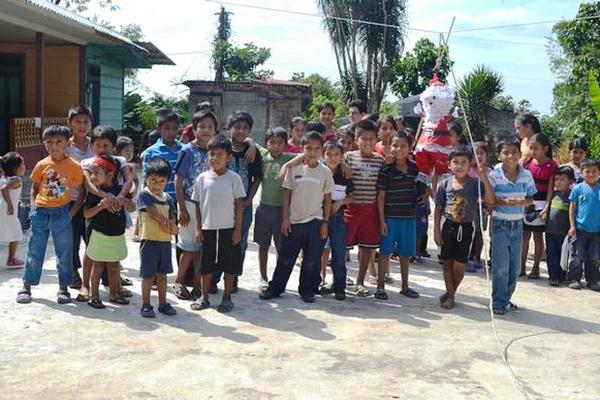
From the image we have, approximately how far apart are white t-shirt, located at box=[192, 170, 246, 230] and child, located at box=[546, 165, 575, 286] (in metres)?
3.19

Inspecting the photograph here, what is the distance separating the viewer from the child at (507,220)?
513 cm

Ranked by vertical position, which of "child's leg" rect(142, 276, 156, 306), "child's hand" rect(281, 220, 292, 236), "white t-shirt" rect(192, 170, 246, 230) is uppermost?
"white t-shirt" rect(192, 170, 246, 230)

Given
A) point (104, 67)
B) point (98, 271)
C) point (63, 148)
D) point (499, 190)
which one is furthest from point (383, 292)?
point (104, 67)

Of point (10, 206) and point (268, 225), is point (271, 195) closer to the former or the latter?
point (268, 225)

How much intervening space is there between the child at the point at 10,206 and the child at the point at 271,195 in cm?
227

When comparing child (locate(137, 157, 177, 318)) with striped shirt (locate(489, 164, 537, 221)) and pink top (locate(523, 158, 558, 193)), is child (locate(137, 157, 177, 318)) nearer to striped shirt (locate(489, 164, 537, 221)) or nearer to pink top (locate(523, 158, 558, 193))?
striped shirt (locate(489, 164, 537, 221))

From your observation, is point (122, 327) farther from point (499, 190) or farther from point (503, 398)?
point (499, 190)

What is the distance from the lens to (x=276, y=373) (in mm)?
3668

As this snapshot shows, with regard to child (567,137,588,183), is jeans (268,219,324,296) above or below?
below

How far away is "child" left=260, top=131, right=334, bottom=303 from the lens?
205 inches

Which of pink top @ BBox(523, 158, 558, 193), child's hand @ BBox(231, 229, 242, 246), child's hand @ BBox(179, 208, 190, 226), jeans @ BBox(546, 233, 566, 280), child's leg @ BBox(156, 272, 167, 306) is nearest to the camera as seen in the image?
child's leg @ BBox(156, 272, 167, 306)

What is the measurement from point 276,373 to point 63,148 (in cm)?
243

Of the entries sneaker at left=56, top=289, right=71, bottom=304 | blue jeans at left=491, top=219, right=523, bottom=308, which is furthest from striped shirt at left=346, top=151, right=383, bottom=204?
sneaker at left=56, top=289, right=71, bottom=304

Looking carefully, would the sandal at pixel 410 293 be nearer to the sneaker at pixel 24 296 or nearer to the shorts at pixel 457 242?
the shorts at pixel 457 242
